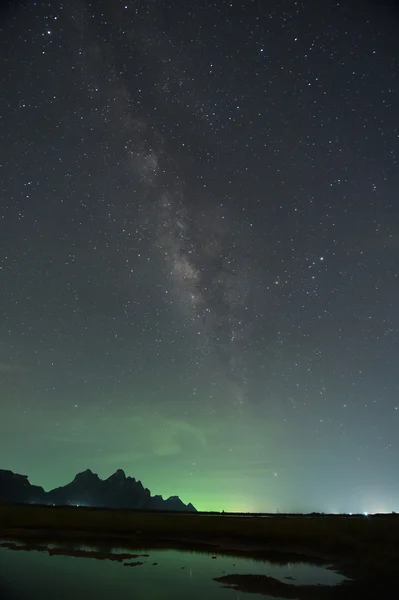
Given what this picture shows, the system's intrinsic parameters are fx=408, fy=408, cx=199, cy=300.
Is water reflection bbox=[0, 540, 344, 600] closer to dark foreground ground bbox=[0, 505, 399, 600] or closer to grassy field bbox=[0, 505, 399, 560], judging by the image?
dark foreground ground bbox=[0, 505, 399, 600]

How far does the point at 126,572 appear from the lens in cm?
2169

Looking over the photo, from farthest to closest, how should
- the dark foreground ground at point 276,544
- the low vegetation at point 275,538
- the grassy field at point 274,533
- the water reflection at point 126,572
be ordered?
the grassy field at point 274,533, the low vegetation at point 275,538, the dark foreground ground at point 276,544, the water reflection at point 126,572

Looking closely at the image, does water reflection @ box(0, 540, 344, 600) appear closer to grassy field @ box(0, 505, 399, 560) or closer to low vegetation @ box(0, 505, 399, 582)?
low vegetation @ box(0, 505, 399, 582)

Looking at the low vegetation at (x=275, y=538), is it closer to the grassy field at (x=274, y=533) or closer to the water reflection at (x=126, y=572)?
the grassy field at (x=274, y=533)

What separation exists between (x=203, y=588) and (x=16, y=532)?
3193 cm

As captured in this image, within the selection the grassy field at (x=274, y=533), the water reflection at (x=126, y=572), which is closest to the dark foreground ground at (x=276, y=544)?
the grassy field at (x=274, y=533)

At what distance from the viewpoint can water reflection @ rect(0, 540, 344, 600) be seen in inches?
672

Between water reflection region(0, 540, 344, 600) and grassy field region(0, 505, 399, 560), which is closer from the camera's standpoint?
water reflection region(0, 540, 344, 600)

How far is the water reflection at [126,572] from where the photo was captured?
17.1 meters

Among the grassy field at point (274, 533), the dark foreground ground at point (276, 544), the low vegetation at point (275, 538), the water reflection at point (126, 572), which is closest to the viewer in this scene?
the water reflection at point (126, 572)

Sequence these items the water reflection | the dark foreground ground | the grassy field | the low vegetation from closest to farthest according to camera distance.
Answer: the water reflection, the dark foreground ground, the low vegetation, the grassy field

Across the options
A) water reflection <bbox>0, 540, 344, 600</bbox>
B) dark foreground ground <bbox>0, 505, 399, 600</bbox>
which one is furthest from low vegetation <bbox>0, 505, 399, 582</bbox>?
water reflection <bbox>0, 540, 344, 600</bbox>

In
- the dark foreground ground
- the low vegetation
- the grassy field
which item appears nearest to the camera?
the dark foreground ground

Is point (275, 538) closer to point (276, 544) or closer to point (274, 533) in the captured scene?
point (274, 533)
